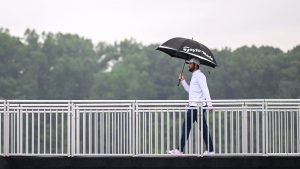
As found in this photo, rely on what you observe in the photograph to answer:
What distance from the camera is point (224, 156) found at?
2803 centimetres

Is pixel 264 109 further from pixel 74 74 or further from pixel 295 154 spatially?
pixel 74 74

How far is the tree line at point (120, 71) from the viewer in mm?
138375

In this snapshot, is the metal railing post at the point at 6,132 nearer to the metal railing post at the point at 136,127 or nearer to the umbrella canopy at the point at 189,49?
the metal railing post at the point at 136,127

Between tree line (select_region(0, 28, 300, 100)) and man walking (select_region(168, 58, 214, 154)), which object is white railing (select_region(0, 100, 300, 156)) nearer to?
man walking (select_region(168, 58, 214, 154))

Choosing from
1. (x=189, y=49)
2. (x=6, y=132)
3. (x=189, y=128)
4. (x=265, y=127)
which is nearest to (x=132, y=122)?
(x=189, y=128)

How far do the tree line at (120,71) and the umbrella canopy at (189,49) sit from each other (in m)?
95.0

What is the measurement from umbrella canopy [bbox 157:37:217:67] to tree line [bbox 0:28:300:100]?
95.0 m

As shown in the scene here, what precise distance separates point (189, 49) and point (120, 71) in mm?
125374

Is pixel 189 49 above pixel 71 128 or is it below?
above

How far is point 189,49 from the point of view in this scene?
28.9 meters

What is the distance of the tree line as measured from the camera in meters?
138

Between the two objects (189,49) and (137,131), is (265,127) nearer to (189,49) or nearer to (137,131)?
(189,49)

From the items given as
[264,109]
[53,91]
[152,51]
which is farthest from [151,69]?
[264,109]

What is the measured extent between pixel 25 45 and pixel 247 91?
103ft
